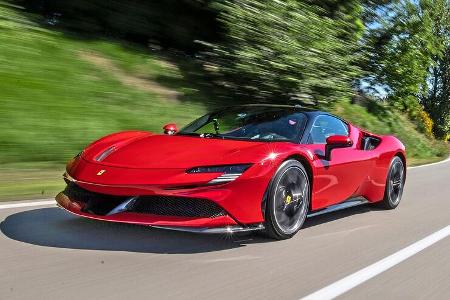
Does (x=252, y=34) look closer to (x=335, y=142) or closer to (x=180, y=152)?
(x=335, y=142)

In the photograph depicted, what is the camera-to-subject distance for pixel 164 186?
426 centimetres

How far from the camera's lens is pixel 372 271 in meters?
4.20

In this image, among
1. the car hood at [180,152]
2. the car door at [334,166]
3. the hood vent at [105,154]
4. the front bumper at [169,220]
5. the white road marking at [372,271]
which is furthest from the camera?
the car door at [334,166]

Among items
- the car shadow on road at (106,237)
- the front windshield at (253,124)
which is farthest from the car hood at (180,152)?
the car shadow on road at (106,237)

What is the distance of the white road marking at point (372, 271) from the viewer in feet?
11.9

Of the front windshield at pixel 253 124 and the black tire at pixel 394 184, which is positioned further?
the black tire at pixel 394 184

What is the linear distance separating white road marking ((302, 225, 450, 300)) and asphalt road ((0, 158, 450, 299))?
0.05m

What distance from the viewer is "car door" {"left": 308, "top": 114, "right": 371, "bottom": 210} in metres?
5.36

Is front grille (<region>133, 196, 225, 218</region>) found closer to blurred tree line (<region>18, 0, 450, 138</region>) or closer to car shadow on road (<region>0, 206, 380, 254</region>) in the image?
car shadow on road (<region>0, 206, 380, 254</region>)

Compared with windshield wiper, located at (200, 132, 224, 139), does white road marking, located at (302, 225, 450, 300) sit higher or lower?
lower

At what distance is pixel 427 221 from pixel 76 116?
6008 mm

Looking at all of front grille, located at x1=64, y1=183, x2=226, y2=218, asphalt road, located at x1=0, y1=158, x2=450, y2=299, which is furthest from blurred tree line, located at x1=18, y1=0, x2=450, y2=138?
front grille, located at x1=64, y1=183, x2=226, y2=218

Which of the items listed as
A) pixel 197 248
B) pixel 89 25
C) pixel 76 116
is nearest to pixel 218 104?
pixel 89 25

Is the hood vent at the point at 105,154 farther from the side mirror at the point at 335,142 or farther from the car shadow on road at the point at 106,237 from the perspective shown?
the side mirror at the point at 335,142
